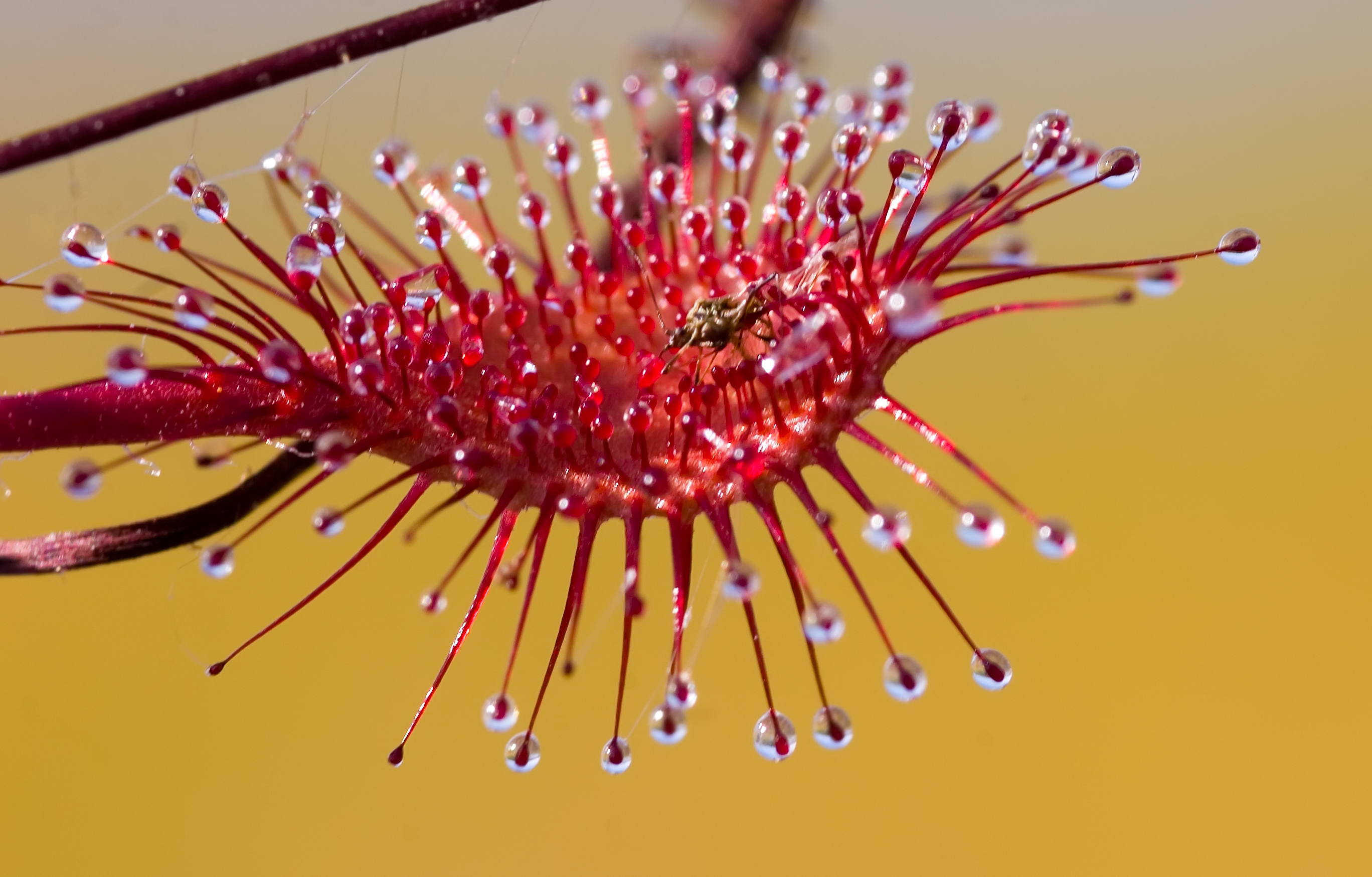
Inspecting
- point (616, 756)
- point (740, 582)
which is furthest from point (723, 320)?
point (616, 756)

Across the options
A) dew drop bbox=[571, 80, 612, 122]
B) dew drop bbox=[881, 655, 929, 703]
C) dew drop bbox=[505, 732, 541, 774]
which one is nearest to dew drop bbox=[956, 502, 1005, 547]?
dew drop bbox=[881, 655, 929, 703]

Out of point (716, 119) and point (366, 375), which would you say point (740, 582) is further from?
point (716, 119)

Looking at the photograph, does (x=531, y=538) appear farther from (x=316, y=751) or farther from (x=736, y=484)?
(x=316, y=751)

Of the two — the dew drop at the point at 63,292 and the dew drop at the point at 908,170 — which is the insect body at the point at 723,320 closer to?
the dew drop at the point at 908,170

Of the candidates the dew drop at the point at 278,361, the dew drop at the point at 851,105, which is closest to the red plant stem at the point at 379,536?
the dew drop at the point at 278,361

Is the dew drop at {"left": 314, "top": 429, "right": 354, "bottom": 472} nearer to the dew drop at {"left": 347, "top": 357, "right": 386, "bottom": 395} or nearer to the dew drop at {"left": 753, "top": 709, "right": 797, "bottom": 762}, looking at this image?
the dew drop at {"left": 347, "top": 357, "right": 386, "bottom": 395}

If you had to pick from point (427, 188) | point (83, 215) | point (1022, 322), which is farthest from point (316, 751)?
point (1022, 322)
